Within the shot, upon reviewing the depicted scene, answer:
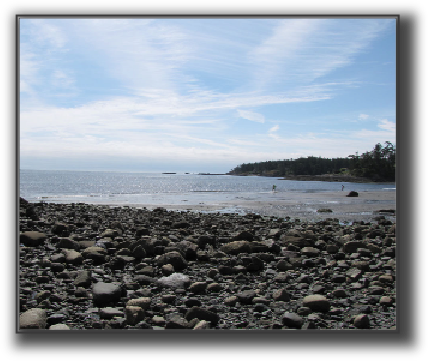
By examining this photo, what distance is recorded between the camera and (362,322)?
4211 millimetres

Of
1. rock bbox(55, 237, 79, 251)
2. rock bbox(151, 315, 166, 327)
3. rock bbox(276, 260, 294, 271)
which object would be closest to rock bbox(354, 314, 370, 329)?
rock bbox(151, 315, 166, 327)

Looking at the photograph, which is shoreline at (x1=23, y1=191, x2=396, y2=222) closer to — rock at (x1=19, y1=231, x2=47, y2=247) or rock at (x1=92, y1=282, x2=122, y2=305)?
rock at (x1=19, y1=231, x2=47, y2=247)

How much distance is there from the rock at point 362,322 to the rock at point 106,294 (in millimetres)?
3447

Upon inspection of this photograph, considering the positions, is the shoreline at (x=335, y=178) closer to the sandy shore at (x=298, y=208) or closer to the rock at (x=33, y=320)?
the sandy shore at (x=298, y=208)

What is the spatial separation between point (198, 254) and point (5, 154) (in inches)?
228

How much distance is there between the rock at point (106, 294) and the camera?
4.84 m

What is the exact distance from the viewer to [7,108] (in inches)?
103

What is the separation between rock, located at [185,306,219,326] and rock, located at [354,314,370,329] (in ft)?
6.09

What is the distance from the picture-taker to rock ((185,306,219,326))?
4.29 meters

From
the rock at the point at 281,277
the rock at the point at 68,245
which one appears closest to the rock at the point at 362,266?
the rock at the point at 281,277

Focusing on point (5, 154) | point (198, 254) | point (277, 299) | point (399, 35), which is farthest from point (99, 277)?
point (399, 35)

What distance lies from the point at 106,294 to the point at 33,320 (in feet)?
3.45
